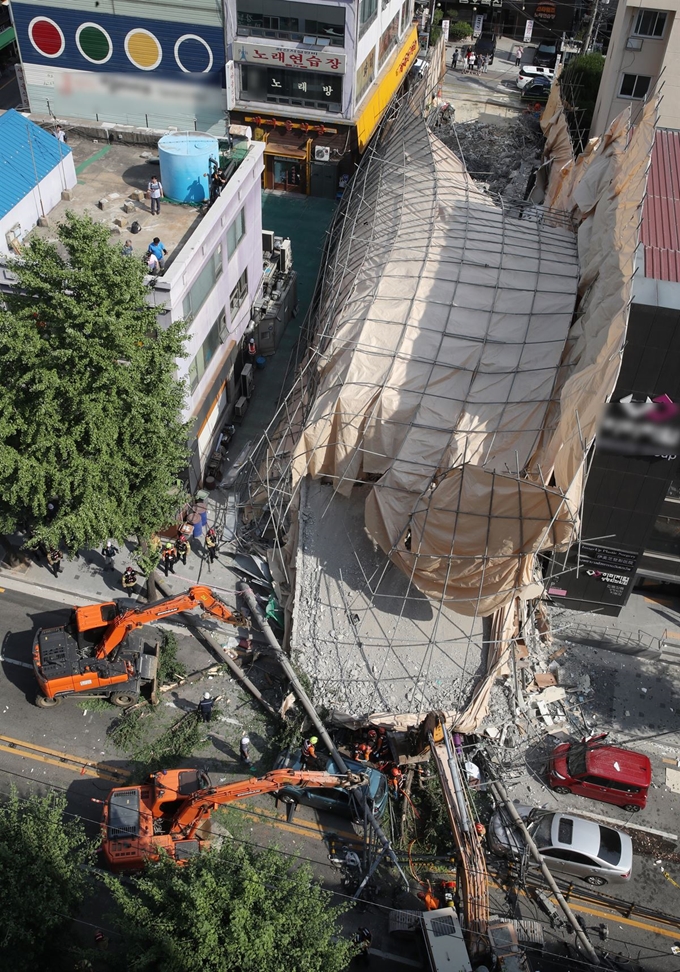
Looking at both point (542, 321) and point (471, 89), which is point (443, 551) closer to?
point (542, 321)

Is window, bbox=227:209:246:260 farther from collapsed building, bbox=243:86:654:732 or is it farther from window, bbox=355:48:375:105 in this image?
window, bbox=355:48:375:105

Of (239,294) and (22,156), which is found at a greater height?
(22,156)

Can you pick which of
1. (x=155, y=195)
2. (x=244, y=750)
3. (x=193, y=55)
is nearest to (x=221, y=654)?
(x=244, y=750)

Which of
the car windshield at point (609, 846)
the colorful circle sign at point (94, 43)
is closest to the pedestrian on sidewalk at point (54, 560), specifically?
the car windshield at point (609, 846)

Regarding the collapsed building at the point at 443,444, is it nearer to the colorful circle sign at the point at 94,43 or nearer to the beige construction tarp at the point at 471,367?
the beige construction tarp at the point at 471,367

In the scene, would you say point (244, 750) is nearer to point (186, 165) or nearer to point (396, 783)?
point (396, 783)
